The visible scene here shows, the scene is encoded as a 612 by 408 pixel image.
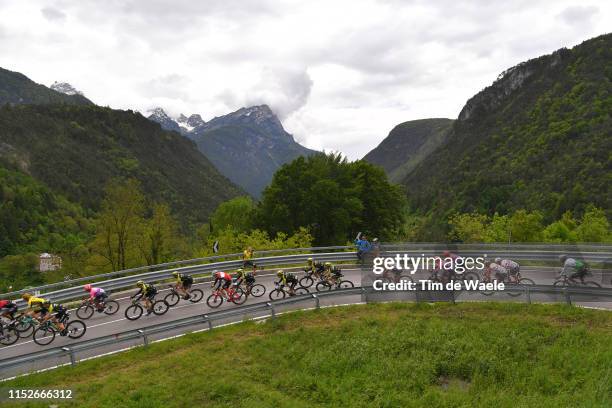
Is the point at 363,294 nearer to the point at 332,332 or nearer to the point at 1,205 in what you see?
the point at 332,332

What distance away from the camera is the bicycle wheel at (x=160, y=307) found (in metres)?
19.5

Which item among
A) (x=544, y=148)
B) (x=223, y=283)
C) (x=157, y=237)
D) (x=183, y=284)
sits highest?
(x=544, y=148)

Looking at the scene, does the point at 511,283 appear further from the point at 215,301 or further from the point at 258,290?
the point at 215,301

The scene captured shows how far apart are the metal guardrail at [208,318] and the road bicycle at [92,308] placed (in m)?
3.26

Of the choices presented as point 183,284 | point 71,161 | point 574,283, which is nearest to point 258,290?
point 183,284

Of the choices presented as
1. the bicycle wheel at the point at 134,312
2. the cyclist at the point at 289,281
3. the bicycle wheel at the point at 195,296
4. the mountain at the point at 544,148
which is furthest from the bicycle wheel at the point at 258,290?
the mountain at the point at 544,148

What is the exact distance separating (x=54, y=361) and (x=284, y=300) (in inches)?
318

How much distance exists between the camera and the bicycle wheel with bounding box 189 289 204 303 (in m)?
21.1

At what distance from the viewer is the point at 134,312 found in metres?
19.3

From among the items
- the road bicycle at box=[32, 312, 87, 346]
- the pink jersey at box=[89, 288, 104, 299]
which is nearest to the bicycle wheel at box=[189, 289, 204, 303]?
the pink jersey at box=[89, 288, 104, 299]

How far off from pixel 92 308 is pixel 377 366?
489 inches

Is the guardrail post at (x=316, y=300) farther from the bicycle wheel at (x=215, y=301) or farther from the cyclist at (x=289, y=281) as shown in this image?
the bicycle wheel at (x=215, y=301)

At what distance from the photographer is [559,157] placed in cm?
11088

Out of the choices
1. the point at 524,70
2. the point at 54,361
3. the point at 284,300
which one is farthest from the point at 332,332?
the point at 524,70
